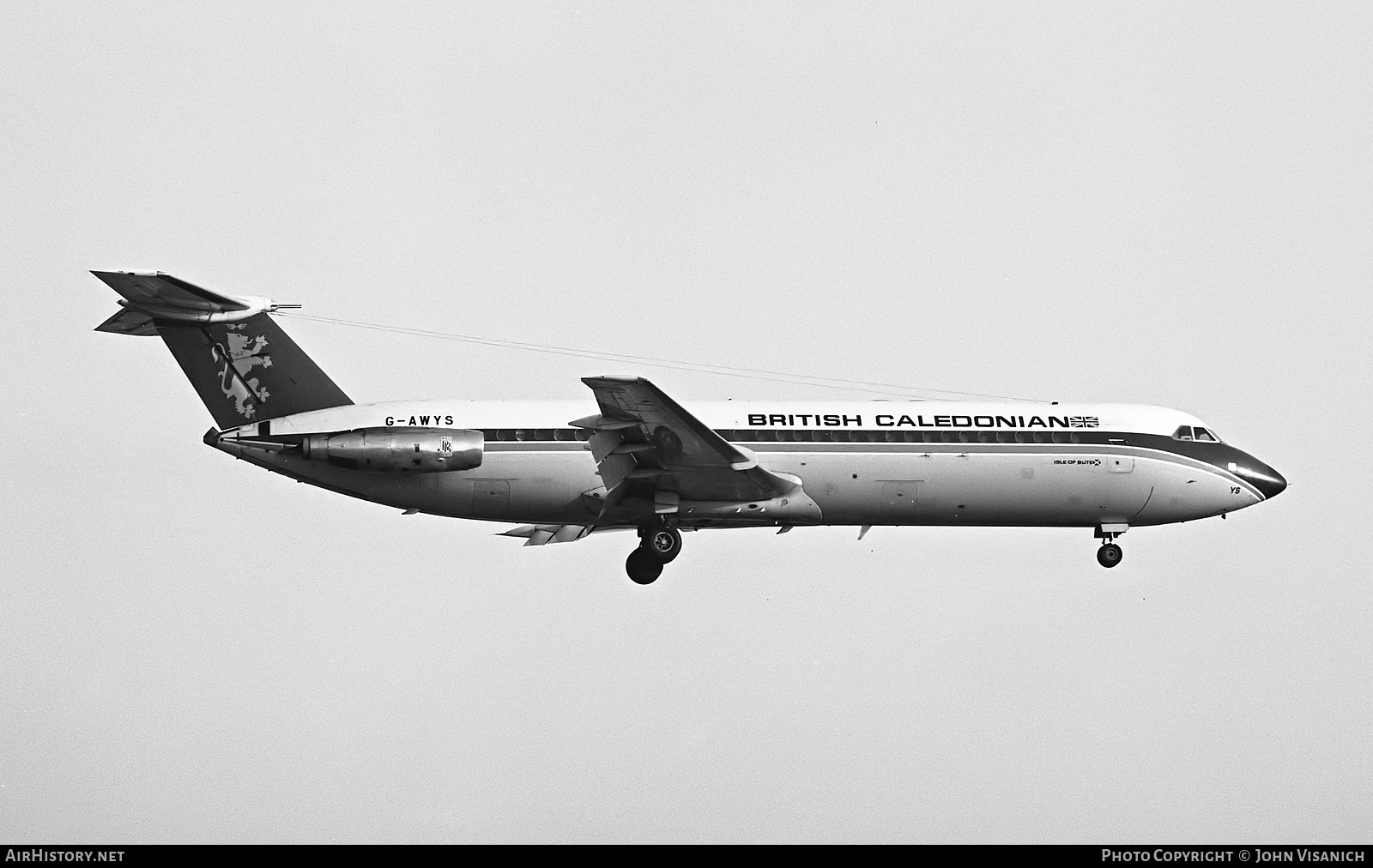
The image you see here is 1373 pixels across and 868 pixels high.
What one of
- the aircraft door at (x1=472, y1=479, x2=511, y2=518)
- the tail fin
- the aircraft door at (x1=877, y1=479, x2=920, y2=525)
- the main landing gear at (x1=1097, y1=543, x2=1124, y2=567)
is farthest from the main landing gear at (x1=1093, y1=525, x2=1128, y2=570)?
the tail fin

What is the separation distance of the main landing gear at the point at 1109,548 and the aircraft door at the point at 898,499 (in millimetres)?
4973

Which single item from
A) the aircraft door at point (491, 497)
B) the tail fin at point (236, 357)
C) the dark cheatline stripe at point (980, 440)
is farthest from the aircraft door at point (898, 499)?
the tail fin at point (236, 357)

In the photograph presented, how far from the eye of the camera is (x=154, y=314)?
35781mm

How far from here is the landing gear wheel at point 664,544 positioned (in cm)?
3672

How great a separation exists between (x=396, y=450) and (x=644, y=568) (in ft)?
19.7

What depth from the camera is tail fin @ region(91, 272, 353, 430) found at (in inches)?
1415

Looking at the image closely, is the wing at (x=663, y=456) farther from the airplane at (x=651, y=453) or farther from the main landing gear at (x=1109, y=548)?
the main landing gear at (x=1109, y=548)

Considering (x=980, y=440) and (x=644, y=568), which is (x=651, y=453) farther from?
(x=980, y=440)

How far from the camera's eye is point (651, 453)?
35.1m

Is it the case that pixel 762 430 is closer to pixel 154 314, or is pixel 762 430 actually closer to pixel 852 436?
pixel 852 436
